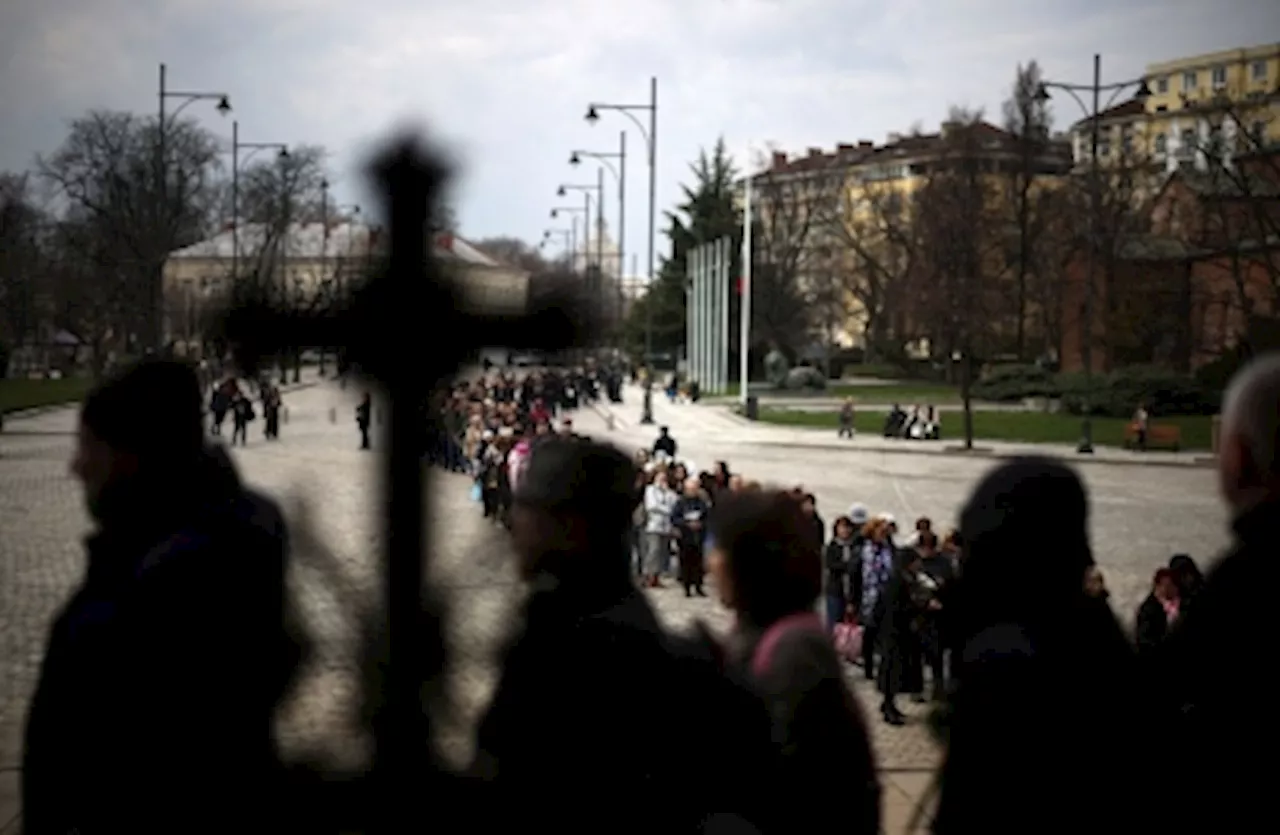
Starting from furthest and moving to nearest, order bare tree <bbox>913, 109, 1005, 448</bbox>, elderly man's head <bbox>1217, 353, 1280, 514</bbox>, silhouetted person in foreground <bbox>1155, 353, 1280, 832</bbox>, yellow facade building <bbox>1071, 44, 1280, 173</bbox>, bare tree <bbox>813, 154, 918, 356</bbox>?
bare tree <bbox>813, 154, 918, 356</bbox> < bare tree <bbox>913, 109, 1005, 448</bbox> < yellow facade building <bbox>1071, 44, 1280, 173</bbox> < elderly man's head <bbox>1217, 353, 1280, 514</bbox> < silhouetted person in foreground <bbox>1155, 353, 1280, 832</bbox>

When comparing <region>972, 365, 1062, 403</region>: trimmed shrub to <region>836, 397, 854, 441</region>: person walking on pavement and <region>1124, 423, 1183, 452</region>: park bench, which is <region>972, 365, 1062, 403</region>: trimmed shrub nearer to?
<region>836, 397, 854, 441</region>: person walking on pavement

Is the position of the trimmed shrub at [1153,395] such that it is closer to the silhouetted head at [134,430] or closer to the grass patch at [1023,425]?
the grass patch at [1023,425]

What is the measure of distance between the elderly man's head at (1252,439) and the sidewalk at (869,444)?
2983 centimetres

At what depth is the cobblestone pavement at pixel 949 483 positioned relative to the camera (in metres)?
20.6

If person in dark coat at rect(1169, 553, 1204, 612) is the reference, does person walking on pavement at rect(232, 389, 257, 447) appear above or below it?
above

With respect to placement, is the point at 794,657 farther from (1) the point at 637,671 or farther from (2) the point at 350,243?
(2) the point at 350,243

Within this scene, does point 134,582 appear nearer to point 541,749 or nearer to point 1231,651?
point 541,749

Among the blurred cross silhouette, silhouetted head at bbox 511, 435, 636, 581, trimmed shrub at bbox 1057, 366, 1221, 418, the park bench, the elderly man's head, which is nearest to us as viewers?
the blurred cross silhouette

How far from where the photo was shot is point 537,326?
1.72 m

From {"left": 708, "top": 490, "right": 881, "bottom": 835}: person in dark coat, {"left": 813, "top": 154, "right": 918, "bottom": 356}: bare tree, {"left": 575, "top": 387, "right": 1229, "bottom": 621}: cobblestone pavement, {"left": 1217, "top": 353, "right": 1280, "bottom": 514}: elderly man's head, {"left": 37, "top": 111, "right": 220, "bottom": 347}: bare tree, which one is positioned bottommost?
{"left": 575, "top": 387, "right": 1229, "bottom": 621}: cobblestone pavement

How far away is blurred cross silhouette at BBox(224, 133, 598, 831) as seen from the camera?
153 centimetres

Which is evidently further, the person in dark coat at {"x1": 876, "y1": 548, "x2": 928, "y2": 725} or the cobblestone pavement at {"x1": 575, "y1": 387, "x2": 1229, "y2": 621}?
the cobblestone pavement at {"x1": 575, "y1": 387, "x2": 1229, "y2": 621}

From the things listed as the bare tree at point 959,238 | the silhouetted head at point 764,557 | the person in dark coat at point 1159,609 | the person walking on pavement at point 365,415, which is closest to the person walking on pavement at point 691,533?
the person in dark coat at point 1159,609

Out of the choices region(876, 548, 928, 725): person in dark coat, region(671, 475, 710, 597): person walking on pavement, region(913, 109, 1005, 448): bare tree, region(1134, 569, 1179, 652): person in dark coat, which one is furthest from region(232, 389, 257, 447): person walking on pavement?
region(913, 109, 1005, 448): bare tree
